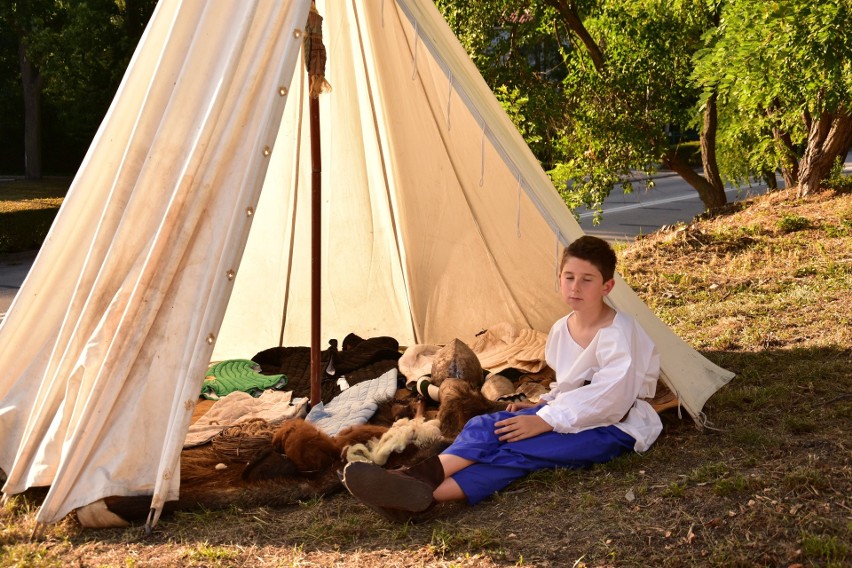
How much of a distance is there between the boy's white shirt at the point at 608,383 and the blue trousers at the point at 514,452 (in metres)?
0.04

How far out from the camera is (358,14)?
5004mm

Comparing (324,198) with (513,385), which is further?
(324,198)

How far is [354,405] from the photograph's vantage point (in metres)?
4.42

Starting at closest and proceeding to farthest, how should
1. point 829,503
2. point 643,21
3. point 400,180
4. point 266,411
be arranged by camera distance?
point 829,503, point 266,411, point 400,180, point 643,21

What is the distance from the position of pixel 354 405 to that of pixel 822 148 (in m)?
6.33

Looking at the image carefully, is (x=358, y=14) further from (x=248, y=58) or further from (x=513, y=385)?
(x=513, y=385)

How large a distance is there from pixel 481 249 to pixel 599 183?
3.24 metres

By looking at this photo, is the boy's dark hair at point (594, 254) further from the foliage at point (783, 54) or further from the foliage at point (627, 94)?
the foliage at point (627, 94)

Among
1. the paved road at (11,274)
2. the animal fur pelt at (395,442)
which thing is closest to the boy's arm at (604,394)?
the animal fur pelt at (395,442)

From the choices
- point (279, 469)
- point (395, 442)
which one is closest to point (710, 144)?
point (395, 442)

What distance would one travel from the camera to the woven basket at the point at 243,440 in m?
3.84

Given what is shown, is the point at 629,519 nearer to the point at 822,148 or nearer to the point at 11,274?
the point at 822,148

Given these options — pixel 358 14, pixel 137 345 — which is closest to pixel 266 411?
pixel 137 345

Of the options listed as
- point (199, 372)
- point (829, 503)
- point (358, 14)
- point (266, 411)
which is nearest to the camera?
point (829, 503)
